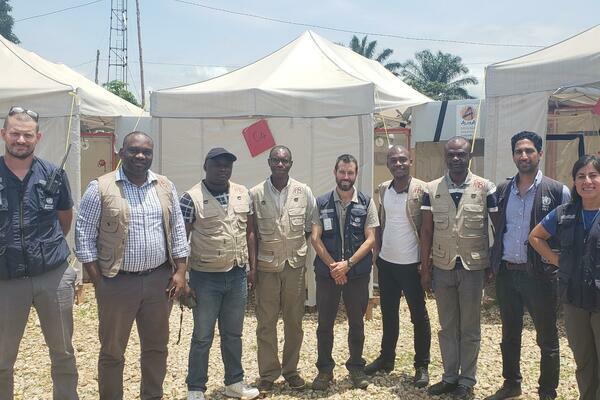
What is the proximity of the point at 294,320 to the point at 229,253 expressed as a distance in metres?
0.73


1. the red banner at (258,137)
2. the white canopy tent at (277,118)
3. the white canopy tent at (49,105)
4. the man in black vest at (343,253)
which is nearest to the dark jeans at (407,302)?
the man in black vest at (343,253)

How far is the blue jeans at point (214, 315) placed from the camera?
11.3 ft

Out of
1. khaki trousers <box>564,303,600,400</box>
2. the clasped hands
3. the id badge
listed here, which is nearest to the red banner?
the id badge

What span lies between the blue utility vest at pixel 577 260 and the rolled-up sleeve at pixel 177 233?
85.3 inches

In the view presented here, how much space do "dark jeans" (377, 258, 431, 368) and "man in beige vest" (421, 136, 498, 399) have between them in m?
0.21

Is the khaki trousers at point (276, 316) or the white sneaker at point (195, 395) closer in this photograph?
the white sneaker at point (195, 395)

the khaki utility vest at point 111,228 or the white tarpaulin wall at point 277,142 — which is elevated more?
the white tarpaulin wall at point 277,142

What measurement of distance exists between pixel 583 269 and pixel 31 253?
2903mm

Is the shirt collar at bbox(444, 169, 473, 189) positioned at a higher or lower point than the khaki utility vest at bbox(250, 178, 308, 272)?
higher

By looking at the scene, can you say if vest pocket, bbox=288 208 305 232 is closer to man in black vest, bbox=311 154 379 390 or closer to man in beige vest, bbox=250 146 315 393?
man in beige vest, bbox=250 146 315 393

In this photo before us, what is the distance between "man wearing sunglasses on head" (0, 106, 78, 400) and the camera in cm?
276

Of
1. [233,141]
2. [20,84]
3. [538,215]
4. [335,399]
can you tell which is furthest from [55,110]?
[538,215]

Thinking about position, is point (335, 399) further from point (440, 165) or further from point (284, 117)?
point (440, 165)

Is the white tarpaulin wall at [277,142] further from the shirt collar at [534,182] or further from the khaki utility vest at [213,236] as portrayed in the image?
the khaki utility vest at [213,236]
